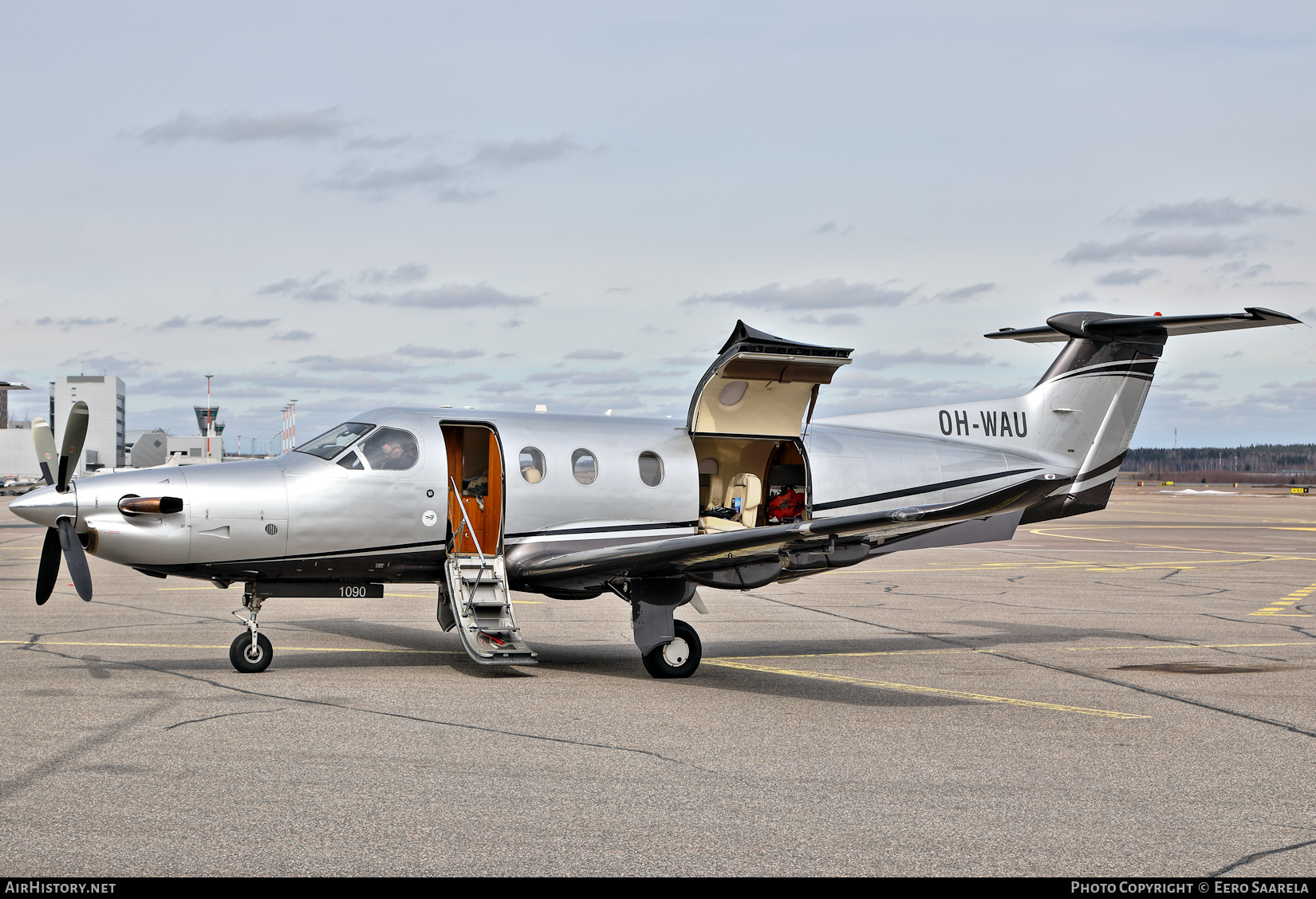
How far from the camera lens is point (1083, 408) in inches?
624

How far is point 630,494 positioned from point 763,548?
2.72m

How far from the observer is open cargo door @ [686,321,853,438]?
13281 millimetres

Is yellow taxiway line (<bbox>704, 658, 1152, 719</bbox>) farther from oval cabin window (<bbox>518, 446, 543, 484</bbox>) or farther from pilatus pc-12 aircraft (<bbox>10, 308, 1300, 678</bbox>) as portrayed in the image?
oval cabin window (<bbox>518, 446, 543, 484</bbox>)

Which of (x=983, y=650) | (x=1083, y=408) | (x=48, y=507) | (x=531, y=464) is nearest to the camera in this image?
(x=48, y=507)

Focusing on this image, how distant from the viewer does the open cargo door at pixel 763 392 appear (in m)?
13.3

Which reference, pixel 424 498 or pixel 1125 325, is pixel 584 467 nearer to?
pixel 424 498

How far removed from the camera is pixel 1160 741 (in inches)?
353

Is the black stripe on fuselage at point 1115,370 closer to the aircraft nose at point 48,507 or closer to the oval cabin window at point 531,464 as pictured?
the oval cabin window at point 531,464

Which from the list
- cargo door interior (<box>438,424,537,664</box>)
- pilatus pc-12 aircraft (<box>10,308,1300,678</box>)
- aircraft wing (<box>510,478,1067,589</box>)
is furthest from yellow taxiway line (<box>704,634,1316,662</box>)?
cargo door interior (<box>438,424,537,664</box>)

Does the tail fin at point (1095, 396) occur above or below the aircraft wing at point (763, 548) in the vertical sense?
above

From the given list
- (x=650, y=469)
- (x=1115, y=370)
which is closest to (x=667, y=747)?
(x=650, y=469)

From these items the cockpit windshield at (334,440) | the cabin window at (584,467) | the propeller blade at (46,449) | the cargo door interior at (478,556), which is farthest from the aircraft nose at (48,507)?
the cabin window at (584,467)

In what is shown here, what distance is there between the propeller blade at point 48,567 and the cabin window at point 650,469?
20.2ft
